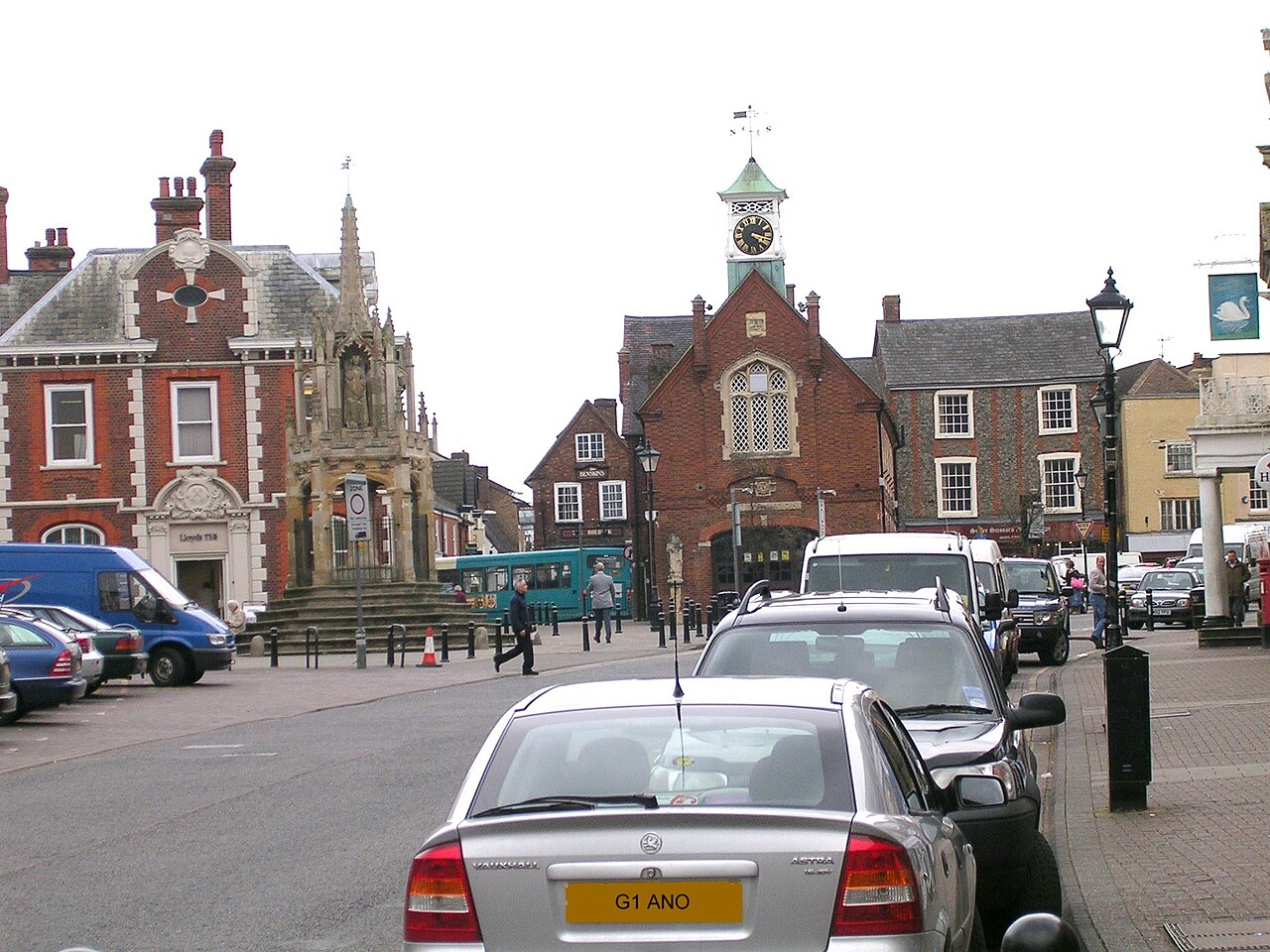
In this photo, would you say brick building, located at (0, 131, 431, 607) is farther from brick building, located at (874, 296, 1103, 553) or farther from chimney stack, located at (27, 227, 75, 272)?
brick building, located at (874, 296, 1103, 553)

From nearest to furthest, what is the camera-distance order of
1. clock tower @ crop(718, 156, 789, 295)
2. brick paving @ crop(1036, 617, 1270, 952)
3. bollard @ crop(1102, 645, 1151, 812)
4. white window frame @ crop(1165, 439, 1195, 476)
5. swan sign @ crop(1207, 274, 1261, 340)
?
brick paving @ crop(1036, 617, 1270, 952) < bollard @ crop(1102, 645, 1151, 812) < swan sign @ crop(1207, 274, 1261, 340) < clock tower @ crop(718, 156, 789, 295) < white window frame @ crop(1165, 439, 1195, 476)

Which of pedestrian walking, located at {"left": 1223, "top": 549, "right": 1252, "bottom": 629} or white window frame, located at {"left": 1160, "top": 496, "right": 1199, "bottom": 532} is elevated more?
white window frame, located at {"left": 1160, "top": 496, "right": 1199, "bottom": 532}

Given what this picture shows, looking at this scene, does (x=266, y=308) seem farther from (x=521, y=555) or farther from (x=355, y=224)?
(x=521, y=555)

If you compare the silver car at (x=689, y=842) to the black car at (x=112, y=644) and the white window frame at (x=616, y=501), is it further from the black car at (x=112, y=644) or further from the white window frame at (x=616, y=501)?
the white window frame at (x=616, y=501)

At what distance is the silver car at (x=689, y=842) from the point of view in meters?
5.04

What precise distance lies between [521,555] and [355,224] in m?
28.1

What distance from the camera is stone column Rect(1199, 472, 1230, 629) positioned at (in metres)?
32.3

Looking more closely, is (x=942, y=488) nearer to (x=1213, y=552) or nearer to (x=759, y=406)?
(x=759, y=406)

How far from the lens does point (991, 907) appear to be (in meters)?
8.20

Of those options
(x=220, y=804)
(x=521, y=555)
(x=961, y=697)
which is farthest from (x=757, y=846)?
(x=521, y=555)

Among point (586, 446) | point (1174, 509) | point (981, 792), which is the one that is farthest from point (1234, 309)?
point (586, 446)

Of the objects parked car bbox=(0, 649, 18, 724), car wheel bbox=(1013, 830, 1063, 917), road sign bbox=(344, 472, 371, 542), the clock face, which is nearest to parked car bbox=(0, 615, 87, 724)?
parked car bbox=(0, 649, 18, 724)

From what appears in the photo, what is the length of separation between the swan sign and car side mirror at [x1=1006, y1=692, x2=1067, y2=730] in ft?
69.5

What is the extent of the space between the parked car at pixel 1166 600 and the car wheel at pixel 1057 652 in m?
16.8
